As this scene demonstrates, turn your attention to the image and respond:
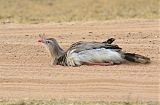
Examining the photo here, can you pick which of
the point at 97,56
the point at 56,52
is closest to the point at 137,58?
the point at 97,56

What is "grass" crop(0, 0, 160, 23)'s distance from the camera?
19047mm

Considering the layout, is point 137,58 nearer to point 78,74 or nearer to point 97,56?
point 97,56

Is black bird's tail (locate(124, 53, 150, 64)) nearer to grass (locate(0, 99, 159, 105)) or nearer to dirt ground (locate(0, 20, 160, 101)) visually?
dirt ground (locate(0, 20, 160, 101))

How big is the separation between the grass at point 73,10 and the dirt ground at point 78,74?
3.60 meters

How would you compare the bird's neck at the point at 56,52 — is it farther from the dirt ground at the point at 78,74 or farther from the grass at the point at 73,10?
the grass at the point at 73,10

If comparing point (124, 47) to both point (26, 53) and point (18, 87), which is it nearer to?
point (26, 53)

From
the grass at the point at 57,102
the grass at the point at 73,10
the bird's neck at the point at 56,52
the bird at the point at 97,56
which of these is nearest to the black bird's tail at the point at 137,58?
the bird at the point at 97,56

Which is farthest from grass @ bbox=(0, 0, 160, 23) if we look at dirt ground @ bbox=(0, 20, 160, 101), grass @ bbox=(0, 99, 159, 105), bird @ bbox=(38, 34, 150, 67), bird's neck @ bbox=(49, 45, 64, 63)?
grass @ bbox=(0, 99, 159, 105)

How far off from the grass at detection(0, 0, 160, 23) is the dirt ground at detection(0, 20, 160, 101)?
11.8 feet

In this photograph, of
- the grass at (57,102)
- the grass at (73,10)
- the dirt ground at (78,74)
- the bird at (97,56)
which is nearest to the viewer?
the grass at (57,102)

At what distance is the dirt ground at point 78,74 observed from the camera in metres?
9.90

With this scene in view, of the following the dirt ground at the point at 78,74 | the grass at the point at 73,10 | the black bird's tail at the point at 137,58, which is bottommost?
the grass at the point at 73,10

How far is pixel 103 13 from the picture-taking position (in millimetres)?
20281

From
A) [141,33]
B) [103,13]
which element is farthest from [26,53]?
[103,13]
